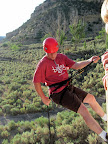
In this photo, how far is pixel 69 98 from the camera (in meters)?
2.37

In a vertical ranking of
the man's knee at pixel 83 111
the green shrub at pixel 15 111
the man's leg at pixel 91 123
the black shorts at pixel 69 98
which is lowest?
the green shrub at pixel 15 111

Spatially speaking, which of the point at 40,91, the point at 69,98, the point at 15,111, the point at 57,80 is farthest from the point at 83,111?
the point at 15,111

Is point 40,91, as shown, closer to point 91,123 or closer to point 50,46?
point 50,46

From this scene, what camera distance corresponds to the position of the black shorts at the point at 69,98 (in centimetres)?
231

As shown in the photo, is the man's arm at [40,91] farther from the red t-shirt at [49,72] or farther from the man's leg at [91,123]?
the man's leg at [91,123]

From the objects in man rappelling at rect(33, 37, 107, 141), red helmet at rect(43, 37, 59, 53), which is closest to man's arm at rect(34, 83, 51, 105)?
man rappelling at rect(33, 37, 107, 141)

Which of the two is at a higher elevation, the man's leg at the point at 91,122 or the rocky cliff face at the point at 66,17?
the rocky cliff face at the point at 66,17

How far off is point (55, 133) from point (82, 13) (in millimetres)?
63913

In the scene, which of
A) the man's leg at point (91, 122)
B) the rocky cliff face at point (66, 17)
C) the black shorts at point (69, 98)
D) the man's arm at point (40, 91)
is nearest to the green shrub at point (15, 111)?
the man's arm at point (40, 91)

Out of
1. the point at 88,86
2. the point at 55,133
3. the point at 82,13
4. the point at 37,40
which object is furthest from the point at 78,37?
the point at 82,13

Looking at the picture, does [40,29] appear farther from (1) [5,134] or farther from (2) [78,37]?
(1) [5,134]

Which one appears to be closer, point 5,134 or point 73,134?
point 73,134

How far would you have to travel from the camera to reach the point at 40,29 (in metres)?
54.9

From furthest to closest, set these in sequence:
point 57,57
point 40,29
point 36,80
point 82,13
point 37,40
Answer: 1. point 82,13
2. point 40,29
3. point 37,40
4. point 57,57
5. point 36,80
